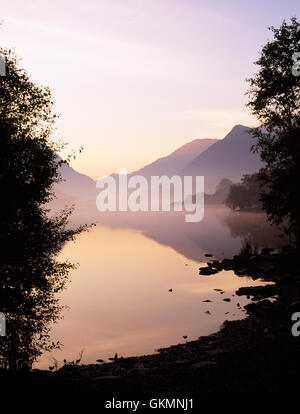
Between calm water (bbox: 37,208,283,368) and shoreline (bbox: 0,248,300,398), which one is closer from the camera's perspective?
shoreline (bbox: 0,248,300,398)

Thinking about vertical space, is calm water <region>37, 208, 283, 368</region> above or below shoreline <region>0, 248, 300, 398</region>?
below

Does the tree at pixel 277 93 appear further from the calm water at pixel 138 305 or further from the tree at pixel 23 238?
the tree at pixel 23 238

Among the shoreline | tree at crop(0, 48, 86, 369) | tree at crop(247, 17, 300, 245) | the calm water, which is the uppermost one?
tree at crop(247, 17, 300, 245)

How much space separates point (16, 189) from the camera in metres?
21.2

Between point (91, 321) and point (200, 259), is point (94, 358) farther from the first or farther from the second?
point (200, 259)

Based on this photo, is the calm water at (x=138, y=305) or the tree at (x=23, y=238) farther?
the calm water at (x=138, y=305)

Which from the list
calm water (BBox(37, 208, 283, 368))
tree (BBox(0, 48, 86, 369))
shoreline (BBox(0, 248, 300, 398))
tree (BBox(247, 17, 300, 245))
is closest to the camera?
shoreline (BBox(0, 248, 300, 398))

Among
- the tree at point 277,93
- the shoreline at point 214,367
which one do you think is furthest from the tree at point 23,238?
the tree at point 277,93

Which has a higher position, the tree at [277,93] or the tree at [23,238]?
the tree at [277,93]

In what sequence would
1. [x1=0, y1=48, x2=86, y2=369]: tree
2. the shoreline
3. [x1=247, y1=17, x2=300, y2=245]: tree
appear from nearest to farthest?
the shoreline < [x1=0, y1=48, x2=86, y2=369]: tree < [x1=247, y1=17, x2=300, y2=245]: tree

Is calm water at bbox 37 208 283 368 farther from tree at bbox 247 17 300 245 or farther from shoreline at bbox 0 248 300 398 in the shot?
tree at bbox 247 17 300 245

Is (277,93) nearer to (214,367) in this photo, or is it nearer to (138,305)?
(138,305)

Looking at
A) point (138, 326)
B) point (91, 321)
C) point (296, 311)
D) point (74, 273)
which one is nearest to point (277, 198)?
point (296, 311)

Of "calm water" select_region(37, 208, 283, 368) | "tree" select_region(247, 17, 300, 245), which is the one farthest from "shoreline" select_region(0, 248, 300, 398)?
"tree" select_region(247, 17, 300, 245)
